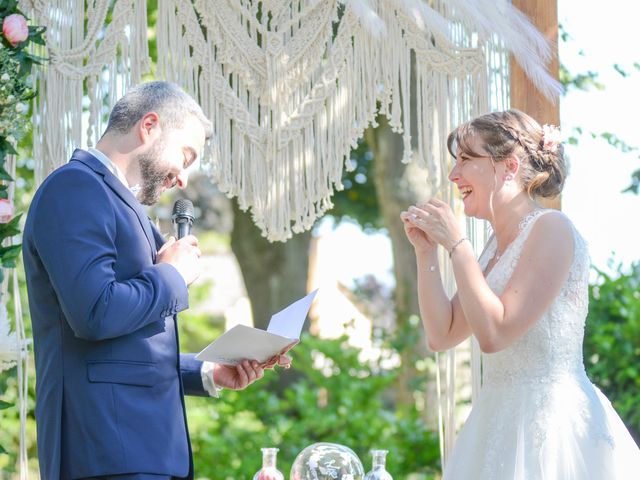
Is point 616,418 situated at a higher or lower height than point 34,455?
higher

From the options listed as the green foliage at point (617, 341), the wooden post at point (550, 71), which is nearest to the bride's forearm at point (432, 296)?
the wooden post at point (550, 71)

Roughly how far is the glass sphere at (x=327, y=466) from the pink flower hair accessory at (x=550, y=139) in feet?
3.60

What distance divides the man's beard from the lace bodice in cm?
87

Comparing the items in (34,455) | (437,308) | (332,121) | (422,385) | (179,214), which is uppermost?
(332,121)

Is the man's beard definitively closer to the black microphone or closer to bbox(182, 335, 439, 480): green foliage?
the black microphone

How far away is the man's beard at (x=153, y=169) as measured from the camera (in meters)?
2.27

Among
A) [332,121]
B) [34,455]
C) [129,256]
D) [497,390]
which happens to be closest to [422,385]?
[34,455]

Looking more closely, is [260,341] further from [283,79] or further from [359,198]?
[359,198]

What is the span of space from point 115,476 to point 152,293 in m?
0.40

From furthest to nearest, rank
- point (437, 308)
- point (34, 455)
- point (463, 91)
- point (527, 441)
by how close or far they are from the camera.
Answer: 1. point (34, 455)
2. point (463, 91)
3. point (437, 308)
4. point (527, 441)

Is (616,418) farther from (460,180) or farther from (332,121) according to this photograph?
(332,121)

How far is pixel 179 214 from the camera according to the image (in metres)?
2.40

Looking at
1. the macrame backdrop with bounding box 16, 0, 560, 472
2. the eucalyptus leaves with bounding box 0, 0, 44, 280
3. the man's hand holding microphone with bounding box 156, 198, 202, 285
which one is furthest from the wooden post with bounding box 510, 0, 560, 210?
the eucalyptus leaves with bounding box 0, 0, 44, 280

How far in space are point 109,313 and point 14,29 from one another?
133 cm
